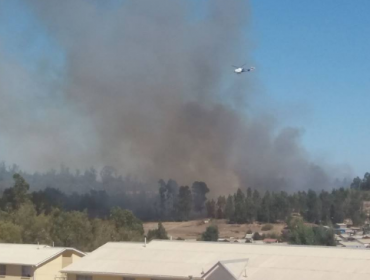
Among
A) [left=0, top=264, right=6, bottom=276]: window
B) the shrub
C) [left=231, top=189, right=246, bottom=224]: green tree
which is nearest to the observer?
[left=0, top=264, right=6, bottom=276]: window

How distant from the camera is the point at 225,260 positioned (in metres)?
23.4

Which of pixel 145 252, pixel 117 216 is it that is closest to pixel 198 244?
pixel 145 252

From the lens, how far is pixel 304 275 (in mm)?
22031

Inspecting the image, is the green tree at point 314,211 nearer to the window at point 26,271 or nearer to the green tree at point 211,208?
the green tree at point 211,208

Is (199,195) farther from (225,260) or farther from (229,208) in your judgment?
(225,260)

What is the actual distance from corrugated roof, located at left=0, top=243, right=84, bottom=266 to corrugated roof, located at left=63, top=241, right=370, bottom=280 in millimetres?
2653

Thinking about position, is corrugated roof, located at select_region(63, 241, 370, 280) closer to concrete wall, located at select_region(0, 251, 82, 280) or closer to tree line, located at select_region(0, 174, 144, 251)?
concrete wall, located at select_region(0, 251, 82, 280)

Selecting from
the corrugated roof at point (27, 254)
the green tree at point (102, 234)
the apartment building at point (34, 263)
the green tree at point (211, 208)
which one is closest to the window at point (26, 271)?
the apartment building at point (34, 263)

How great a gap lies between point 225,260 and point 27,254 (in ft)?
35.8

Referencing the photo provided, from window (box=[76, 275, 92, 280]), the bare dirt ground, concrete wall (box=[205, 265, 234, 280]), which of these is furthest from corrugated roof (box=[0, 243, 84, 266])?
the bare dirt ground

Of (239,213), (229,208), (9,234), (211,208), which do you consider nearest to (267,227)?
(239,213)

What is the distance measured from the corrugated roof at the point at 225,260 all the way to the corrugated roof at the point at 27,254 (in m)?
2.65

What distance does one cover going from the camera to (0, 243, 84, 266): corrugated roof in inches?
1137

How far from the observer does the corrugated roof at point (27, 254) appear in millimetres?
28875
